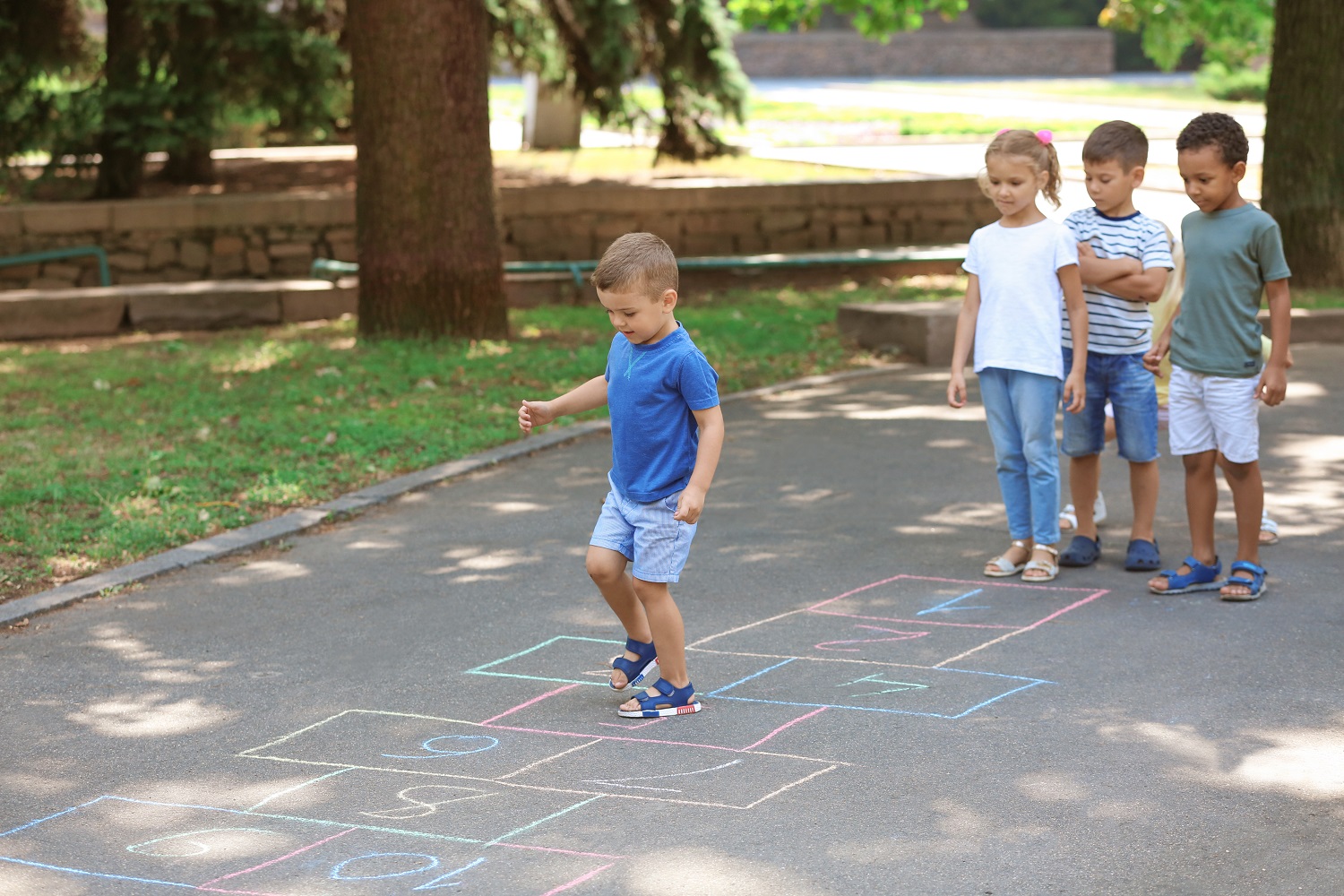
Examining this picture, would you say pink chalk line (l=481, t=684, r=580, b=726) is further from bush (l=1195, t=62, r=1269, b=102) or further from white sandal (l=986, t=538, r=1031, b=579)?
bush (l=1195, t=62, r=1269, b=102)

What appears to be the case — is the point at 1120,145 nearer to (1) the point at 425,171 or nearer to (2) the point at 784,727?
(2) the point at 784,727

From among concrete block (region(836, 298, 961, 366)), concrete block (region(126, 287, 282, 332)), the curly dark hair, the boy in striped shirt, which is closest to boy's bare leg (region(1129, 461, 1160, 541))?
the boy in striped shirt

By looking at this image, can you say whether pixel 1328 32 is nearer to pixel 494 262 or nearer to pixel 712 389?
pixel 494 262

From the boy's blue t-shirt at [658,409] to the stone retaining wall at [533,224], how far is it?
33.7ft

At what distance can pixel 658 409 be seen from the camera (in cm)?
442

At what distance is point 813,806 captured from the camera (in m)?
3.85

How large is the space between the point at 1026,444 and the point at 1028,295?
549 millimetres

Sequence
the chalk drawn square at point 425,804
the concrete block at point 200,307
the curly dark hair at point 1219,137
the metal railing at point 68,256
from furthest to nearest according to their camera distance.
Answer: the metal railing at point 68,256
the concrete block at point 200,307
the curly dark hair at point 1219,137
the chalk drawn square at point 425,804

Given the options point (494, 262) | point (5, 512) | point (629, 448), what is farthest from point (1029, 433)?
point (494, 262)

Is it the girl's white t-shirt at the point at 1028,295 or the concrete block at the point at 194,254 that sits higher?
the girl's white t-shirt at the point at 1028,295

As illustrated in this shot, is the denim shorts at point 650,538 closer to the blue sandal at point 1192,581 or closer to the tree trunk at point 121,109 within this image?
the blue sandal at point 1192,581

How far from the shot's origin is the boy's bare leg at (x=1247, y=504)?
5.52 metres

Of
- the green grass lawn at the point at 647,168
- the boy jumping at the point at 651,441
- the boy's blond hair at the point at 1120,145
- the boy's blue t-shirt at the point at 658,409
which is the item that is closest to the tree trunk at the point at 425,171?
the green grass lawn at the point at 647,168

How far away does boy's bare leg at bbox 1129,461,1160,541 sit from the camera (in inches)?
236
